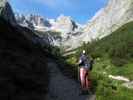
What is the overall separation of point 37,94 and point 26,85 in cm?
84

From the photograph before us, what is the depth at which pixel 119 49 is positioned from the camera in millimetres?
91562

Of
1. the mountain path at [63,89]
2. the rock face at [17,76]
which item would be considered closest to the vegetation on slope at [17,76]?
the rock face at [17,76]

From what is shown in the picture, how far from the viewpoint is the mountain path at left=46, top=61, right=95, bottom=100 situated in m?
22.4

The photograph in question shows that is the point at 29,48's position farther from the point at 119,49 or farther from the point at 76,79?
the point at 119,49

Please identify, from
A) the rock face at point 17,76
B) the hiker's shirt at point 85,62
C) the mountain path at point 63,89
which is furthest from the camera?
the hiker's shirt at point 85,62

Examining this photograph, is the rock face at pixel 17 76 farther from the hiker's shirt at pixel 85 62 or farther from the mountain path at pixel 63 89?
the hiker's shirt at pixel 85 62

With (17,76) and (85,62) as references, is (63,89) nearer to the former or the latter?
(85,62)

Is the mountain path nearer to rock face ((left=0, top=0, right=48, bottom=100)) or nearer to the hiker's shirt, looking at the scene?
rock face ((left=0, top=0, right=48, bottom=100))

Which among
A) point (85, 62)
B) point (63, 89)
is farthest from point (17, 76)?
point (63, 89)

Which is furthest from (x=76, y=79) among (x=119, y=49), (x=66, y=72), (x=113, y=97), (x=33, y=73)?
(x=119, y=49)

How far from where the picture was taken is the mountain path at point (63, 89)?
22.4m

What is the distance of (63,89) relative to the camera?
25422 millimetres

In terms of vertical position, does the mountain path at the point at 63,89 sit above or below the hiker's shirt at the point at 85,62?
below

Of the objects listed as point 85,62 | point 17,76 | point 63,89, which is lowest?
point 63,89
